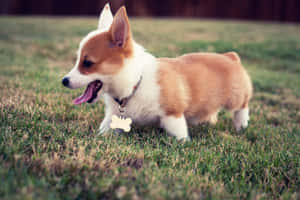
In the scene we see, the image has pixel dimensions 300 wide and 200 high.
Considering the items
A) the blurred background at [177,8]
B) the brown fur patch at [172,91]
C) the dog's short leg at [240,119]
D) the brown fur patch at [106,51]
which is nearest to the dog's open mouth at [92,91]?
the brown fur patch at [106,51]

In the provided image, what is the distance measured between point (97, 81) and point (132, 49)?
40 centimetres

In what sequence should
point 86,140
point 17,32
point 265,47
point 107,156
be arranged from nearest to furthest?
1. point 107,156
2. point 86,140
3. point 265,47
4. point 17,32

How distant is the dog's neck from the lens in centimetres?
227

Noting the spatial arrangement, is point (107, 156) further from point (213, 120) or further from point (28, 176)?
point (213, 120)

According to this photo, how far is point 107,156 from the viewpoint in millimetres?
1761

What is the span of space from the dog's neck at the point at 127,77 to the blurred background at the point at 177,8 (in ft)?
39.8

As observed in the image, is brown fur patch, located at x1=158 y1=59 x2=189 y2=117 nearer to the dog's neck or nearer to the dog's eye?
the dog's neck

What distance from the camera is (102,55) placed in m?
2.20

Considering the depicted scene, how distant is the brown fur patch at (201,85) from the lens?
8.00ft

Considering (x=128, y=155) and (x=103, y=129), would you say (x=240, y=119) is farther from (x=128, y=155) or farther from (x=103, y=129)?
(x=128, y=155)

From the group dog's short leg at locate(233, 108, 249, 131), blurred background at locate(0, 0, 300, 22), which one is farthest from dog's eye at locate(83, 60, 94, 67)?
blurred background at locate(0, 0, 300, 22)

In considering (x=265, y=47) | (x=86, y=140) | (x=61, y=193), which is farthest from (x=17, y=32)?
(x=61, y=193)

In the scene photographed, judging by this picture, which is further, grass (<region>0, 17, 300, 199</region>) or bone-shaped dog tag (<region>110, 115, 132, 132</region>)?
bone-shaped dog tag (<region>110, 115, 132, 132</region>)

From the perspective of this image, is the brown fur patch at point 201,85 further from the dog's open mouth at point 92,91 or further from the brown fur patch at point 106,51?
the dog's open mouth at point 92,91
